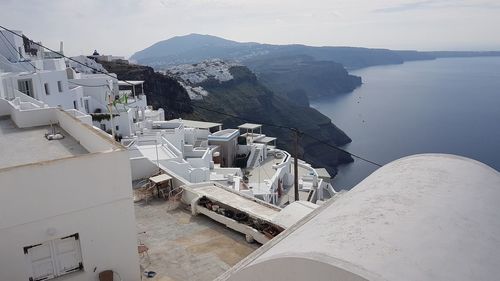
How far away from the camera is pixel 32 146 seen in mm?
10109

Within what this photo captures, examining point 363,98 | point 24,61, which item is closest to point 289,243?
point 24,61

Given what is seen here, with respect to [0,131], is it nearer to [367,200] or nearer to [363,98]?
[367,200]

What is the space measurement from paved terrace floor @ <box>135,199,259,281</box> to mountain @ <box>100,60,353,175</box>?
57.3 meters

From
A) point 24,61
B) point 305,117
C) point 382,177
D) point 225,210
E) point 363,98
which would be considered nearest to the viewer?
point 382,177

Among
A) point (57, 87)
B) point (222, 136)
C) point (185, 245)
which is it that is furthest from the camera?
point (222, 136)

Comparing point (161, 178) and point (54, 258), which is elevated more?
point (54, 258)

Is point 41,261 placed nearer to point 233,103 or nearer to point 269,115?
point 233,103

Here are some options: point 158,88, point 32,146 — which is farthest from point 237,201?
point 158,88

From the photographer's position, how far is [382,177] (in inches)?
284

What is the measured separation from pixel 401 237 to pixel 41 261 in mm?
6824

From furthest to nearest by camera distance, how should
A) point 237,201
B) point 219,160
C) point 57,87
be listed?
point 219,160 < point 57,87 < point 237,201

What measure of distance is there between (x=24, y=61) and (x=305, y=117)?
321 ft

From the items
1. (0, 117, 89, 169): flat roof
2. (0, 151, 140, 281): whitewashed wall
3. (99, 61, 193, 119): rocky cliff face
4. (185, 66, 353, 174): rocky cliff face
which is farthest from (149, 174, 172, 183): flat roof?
(185, 66, 353, 174): rocky cliff face

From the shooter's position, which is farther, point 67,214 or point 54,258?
point 54,258
